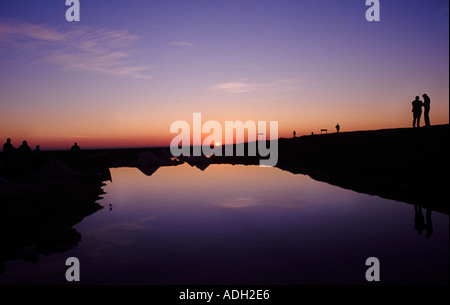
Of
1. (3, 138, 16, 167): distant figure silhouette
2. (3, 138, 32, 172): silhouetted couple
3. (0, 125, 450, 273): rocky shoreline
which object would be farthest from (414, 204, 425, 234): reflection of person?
(3, 138, 32, 172): silhouetted couple

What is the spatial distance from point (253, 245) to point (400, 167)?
54.1 feet

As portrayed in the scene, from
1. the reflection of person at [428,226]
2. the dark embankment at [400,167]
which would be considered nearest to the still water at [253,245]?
the reflection of person at [428,226]

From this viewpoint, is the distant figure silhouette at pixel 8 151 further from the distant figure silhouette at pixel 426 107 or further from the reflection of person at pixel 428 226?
the distant figure silhouette at pixel 426 107

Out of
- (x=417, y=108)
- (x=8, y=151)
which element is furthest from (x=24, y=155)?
(x=417, y=108)

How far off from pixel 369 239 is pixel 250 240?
3.68 metres

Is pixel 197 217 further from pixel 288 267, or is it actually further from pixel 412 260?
pixel 412 260

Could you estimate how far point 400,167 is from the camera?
21547 millimetres

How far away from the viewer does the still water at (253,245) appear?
23.7 feet

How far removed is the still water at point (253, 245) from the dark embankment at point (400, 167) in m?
1.75

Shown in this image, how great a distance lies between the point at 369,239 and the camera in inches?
384

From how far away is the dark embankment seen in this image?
614 inches

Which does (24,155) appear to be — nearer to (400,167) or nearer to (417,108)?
(400,167)

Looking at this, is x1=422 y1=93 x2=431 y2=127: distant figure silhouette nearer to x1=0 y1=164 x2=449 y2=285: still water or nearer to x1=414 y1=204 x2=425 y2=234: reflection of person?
x1=0 y1=164 x2=449 y2=285: still water

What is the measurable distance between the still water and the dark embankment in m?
1.75
